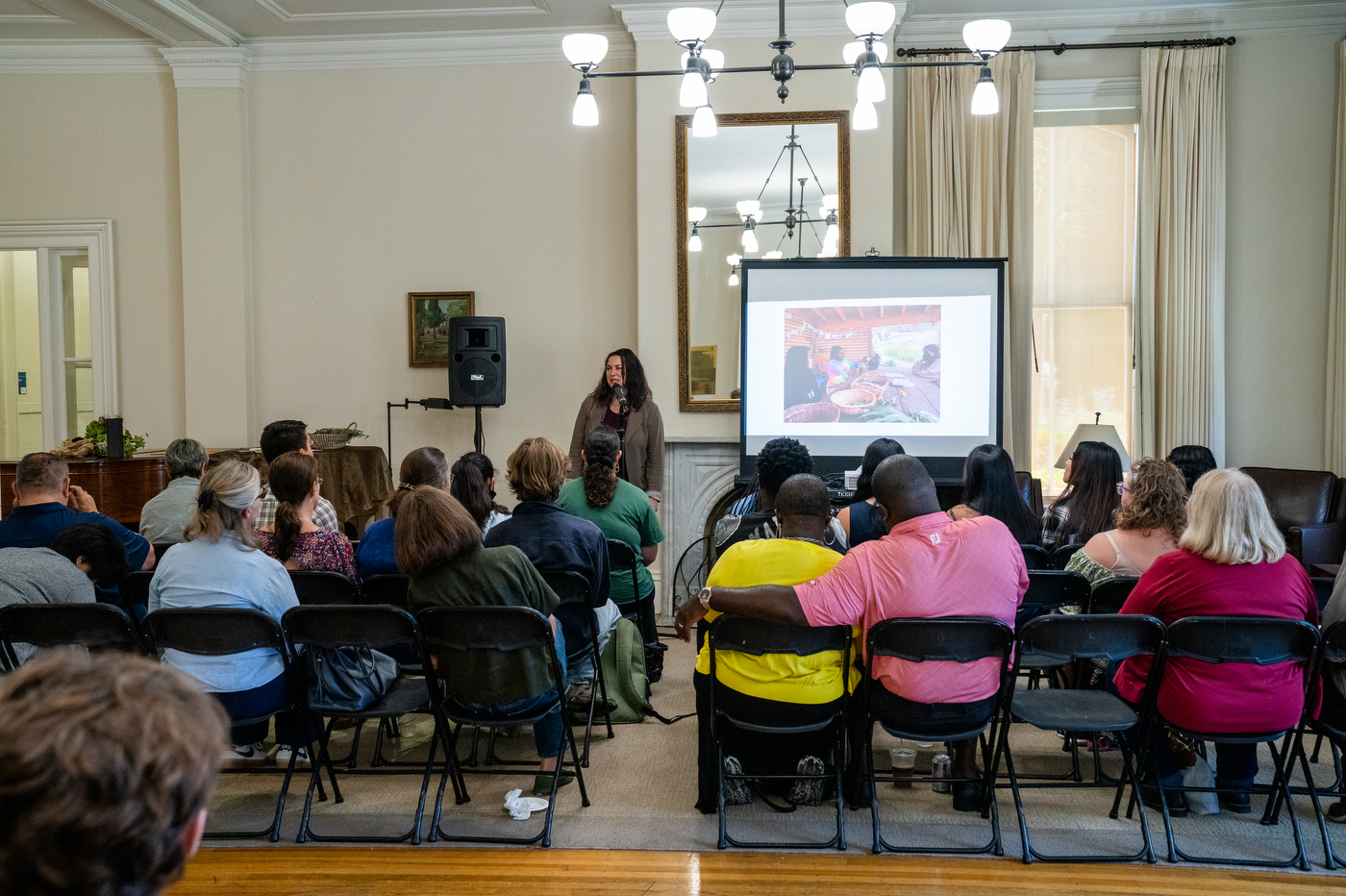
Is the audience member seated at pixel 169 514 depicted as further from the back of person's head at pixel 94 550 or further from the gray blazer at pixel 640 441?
the gray blazer at pixel 640 441

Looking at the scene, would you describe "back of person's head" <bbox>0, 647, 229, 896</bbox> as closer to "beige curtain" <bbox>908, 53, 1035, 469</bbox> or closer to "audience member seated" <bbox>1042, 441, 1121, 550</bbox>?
"audience member seated" <bbox>1042, 441, 1121, 550</bbox>

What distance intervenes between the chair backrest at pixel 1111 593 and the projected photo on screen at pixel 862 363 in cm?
276

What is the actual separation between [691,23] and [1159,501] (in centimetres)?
243

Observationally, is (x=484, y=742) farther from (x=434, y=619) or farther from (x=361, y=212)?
(x=361, y=212)

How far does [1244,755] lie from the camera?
3.05 m

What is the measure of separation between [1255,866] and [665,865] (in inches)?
67.3

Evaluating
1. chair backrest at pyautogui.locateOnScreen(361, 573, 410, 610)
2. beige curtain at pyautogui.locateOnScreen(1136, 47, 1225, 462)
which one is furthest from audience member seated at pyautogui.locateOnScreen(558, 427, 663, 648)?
beige curtain at pyautogui.locateOnScreen(1136, 47, 1225, 462)

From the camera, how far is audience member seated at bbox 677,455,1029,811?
2.70 metres

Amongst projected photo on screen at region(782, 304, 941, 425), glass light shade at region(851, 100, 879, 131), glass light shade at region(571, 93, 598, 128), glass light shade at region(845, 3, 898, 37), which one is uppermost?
glass light shade at region(845, 3, 898, 37)

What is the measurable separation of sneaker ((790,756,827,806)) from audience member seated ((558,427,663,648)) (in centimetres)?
115

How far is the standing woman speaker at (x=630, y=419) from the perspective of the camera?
5918mm

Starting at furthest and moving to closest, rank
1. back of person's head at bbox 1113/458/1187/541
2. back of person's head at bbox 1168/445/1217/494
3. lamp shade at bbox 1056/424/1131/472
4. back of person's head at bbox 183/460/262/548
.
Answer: lamp shade at bbox 1056/424/1131/472
back of person's head at bbox 1168/445/1217/494
back of person's head at bbox 1113/458/1187/541
back of person's head at bbox 183/460/262/548

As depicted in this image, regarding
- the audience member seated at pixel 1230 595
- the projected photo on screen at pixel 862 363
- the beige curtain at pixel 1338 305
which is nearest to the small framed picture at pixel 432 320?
Answer: the projected photo on screen at pixel 862 363

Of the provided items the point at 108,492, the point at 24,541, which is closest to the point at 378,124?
the point at 108,492
